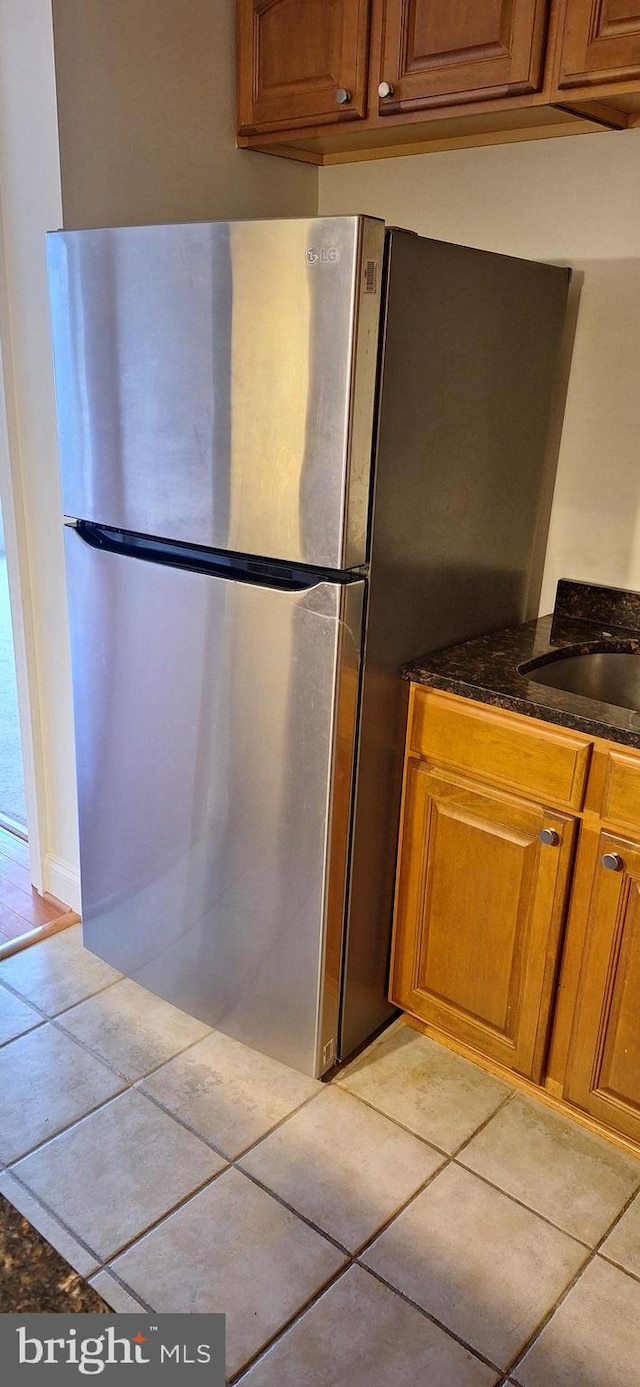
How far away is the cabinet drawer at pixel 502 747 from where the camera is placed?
65.2 inches

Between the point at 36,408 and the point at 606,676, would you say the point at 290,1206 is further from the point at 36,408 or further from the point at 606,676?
the point at 36,408

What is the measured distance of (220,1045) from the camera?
2080mm

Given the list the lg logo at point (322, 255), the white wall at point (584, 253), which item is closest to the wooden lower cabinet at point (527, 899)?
the white wall at point (584, 253)

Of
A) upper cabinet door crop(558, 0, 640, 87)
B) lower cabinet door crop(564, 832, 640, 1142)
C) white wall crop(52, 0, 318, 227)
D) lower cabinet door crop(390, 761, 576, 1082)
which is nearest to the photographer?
upper cabinet door crop(558, 0, 640, 87)

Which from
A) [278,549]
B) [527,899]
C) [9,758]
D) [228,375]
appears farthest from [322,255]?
[9,758]

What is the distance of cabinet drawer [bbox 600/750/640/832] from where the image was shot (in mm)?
1578

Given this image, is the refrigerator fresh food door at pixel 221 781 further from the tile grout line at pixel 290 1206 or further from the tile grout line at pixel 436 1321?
the tile grout line at pixel 436 1321

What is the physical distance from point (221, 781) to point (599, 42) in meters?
1.39

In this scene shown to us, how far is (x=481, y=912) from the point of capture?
186cm

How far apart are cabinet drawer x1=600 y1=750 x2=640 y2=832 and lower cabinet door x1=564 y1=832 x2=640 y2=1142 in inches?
1.7

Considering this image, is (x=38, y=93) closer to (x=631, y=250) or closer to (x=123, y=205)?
A: (x=123, y=205)

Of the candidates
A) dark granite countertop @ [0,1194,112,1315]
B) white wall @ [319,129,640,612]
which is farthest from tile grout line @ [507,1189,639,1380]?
white wall @ [319,129,640,612]

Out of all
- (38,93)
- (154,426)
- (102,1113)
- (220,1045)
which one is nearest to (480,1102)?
(220,1045)

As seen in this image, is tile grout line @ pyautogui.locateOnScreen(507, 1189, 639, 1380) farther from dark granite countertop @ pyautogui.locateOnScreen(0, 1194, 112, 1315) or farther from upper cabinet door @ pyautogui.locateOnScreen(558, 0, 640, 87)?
upper cabinet door @ pyautogui.locateOnScreen(558, 0, 640, 87)
